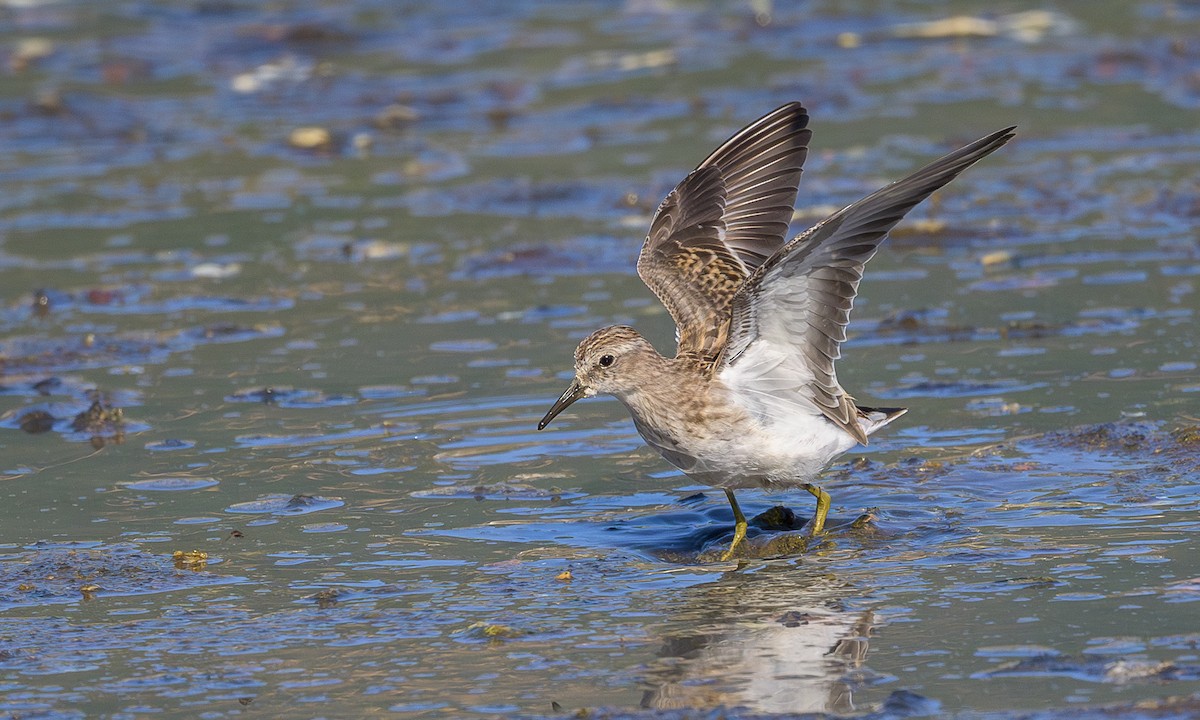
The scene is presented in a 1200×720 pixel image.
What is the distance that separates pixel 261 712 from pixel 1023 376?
4.45 m

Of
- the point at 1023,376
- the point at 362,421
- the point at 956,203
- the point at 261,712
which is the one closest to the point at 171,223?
the point at 362,421

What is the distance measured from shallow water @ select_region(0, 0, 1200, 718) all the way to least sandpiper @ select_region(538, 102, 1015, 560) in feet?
1.04

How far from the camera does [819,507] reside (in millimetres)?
6312

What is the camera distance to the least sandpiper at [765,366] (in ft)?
18.7

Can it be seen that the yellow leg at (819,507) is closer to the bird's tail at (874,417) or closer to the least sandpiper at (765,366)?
the least sandpiper at (765,366)

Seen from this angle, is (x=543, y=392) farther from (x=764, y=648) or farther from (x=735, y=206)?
(x=764, y=648)

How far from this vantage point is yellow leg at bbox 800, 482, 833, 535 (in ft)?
20.3

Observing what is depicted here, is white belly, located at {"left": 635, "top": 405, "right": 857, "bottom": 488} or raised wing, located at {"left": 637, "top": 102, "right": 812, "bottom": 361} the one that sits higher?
raised wing, located at {"left": 637, "top": 102, "right": 812, "bottom": 361}

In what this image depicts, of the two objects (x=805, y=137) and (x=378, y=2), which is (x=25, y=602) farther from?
(x=378, y=2)

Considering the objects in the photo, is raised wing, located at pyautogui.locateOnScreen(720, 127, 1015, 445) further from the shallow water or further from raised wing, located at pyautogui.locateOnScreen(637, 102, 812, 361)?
raised wing, located at pyautogui.locateOnScreen(637, 102, 812, 361)

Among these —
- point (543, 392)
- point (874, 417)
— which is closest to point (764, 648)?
point (874, 417)

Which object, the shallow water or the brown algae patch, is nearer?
the shallow water

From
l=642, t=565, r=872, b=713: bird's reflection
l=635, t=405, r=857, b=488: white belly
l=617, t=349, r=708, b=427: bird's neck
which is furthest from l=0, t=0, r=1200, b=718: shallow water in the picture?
l=617, t=349, r=708, b=427: bird's neck

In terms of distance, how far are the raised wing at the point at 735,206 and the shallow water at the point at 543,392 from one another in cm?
86
